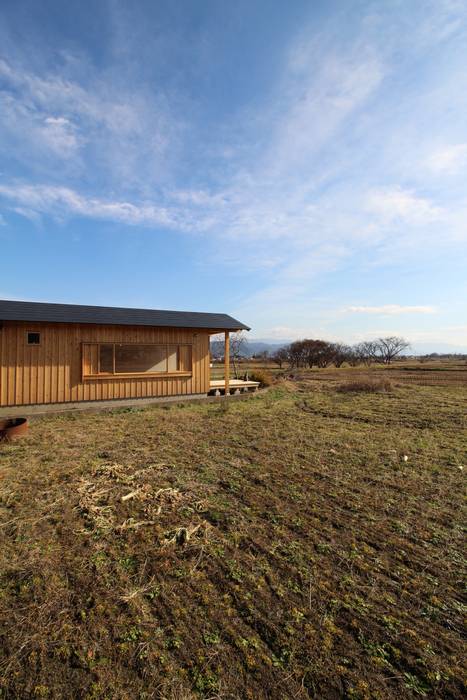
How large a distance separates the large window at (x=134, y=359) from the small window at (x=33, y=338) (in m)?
1.15

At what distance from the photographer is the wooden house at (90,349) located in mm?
8617

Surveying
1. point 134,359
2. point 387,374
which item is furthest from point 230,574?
point 387,374

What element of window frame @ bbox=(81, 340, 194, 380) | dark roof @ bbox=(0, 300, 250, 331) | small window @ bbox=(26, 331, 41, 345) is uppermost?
dark roof @ bbox=(0, 300, 250, 331)

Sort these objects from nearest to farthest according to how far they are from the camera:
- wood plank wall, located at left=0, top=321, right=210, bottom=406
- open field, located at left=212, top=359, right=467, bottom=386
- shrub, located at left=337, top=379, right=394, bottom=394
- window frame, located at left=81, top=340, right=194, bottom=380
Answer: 1. wood plank wall, located at left=0, top=321, right=210, bottom=406
2. window frame, located at left=81, top=340, right=194, bottom=380
3. shrub, located at left=337, top=379, right=394, bottom=394
4. open field, located at left=212, top=359, right=467, bottom=386

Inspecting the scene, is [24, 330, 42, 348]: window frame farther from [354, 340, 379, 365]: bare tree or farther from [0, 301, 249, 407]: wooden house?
[354, 340, 379, 365]: bare tree

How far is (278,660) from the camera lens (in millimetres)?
1972

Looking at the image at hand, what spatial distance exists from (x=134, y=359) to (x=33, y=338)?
16.4 ft

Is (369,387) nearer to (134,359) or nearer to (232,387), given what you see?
(232,387)

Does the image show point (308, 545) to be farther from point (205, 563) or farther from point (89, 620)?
point (89, 620)

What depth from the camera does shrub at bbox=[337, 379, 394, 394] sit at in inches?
605

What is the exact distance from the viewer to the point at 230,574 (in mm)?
2711

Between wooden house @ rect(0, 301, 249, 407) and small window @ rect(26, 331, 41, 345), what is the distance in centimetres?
2

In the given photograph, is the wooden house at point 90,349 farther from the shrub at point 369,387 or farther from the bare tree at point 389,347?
the bare tree at point 389,347

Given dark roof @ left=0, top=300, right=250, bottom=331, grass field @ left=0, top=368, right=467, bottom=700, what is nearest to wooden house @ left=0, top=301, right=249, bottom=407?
dark roof @ left=0, top=300, right=250, bottom=331
